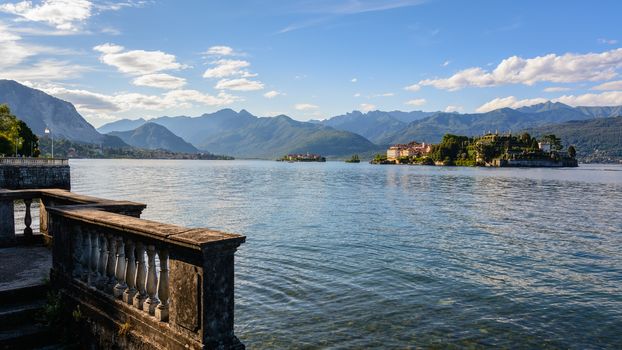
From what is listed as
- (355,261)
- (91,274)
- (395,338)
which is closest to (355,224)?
(355,261)

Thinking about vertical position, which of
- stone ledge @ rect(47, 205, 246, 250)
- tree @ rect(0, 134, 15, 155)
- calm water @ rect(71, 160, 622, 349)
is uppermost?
tree @ rect(0, 134, 15, 155)

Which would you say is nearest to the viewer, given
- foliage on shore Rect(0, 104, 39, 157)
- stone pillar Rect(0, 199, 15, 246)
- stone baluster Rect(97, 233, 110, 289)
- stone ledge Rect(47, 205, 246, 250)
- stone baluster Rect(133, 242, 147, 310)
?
stone ledge Rect(47, 205, 246, 250)

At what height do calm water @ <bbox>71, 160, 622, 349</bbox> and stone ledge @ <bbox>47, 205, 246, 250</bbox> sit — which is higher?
stone ledge @ <bbox>47, 205, 246, 250</bbox>

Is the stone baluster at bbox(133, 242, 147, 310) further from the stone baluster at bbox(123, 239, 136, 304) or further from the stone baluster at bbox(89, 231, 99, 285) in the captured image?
the stone baluster at bbox(89, 231, 99, 285)

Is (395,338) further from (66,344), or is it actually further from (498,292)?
(66,344)

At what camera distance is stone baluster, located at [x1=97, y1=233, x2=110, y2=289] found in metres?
7.93

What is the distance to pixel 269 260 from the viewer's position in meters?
21.6

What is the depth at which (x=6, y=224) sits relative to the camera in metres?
12.5

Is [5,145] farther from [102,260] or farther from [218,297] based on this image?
[218,297]

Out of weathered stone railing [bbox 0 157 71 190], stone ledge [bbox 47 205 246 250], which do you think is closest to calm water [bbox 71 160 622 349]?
stone ledge [bbox 47 205 246 250]

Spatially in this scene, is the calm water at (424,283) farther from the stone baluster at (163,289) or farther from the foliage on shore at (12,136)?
the foliage on shore at (12,136)

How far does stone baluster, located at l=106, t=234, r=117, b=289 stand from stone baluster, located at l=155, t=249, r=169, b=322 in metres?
1.52

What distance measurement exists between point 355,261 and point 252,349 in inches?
439

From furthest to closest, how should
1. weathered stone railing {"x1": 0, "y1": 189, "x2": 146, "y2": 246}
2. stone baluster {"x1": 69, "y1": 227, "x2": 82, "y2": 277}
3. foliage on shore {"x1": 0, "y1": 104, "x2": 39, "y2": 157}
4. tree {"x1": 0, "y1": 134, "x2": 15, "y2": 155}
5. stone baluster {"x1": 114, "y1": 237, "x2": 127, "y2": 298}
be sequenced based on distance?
1. foliage on shore {"x1": 0, "y1": 104, "x2": 39, "y2": 157}
2. tree {"x1": 0, "y1": 134, "x2": 15, "y2": 155}
3. weathered stone railing {"x1": 0, "y1": 189, "x2": 146, "y2": 246}
4. stone baluster {"x1": 69, "y1": 227, "x2": 82, "y2": 277}
5. stone baluster {"x1": 114, "y1": 237, "x2": 127, "y2": 298}
